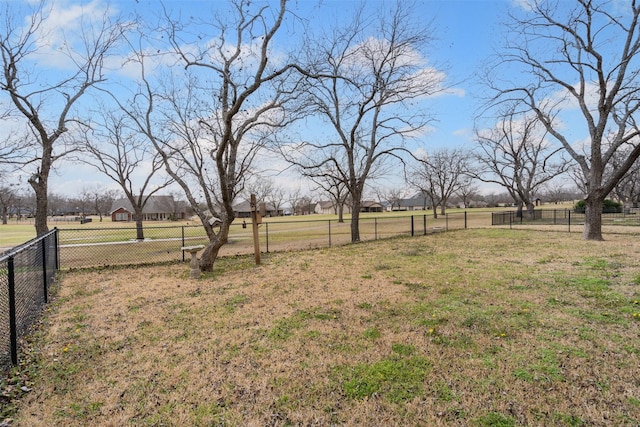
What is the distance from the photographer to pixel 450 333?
4094mm

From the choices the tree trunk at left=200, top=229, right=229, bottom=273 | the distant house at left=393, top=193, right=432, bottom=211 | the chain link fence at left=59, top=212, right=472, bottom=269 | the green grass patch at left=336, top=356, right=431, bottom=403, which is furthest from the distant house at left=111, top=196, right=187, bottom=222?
the green grass patch at left=336, top=356, right=431, bottom=403

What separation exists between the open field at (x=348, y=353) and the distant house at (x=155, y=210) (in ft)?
226

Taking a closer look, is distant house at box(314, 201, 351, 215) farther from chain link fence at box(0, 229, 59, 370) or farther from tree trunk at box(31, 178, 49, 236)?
chain link fence at box(0, 229, 59, 370)

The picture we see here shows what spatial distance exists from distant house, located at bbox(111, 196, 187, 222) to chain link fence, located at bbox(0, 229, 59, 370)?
223 feet

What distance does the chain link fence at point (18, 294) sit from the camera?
11.9ft

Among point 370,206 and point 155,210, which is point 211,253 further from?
point 370,206

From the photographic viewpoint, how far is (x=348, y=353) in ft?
12.0

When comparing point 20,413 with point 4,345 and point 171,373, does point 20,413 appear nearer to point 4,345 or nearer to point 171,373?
point 171,373

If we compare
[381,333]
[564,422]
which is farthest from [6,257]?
[564,422]

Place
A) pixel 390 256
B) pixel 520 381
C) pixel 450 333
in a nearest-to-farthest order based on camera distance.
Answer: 1. pixel 520 381
2. pixel 450 333
3. pixel 390 256

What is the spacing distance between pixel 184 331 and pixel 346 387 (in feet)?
8.56

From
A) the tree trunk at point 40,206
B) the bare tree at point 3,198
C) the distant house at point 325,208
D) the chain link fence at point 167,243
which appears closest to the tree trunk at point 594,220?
the chain link fence at point 167,243

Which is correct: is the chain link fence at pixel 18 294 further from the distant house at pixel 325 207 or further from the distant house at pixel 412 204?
the distant house at pixel 412 204

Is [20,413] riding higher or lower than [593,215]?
lower
